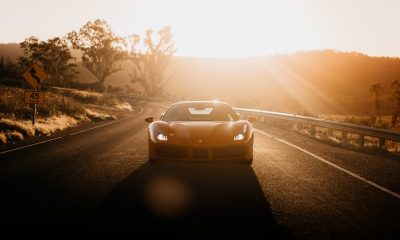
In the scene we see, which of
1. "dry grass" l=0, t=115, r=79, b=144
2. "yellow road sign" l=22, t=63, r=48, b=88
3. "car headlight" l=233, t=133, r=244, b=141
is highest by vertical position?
"yellow road sign" l=22, t=63, r=48, b=88

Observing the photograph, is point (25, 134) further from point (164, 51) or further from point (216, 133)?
point (164, 51)

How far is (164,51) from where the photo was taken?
70.4m

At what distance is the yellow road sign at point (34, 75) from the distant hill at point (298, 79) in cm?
5313

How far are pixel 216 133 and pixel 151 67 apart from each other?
216 ft

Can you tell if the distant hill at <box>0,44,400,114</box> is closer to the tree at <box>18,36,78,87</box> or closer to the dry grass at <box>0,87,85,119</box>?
the tree at <box>18,36,78,87</box>

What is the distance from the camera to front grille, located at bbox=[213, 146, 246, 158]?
6.59 metres

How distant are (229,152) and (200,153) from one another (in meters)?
0.50

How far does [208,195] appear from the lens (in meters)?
5.40

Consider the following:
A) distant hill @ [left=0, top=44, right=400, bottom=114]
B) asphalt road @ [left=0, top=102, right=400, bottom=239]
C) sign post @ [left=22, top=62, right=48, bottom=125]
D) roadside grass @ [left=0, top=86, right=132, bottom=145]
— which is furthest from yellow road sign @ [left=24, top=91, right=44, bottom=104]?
distant hill @ [left=0, top=44, right=400, bottom=114]

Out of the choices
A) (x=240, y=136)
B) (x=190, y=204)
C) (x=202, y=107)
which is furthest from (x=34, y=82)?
(x=190, y=204)

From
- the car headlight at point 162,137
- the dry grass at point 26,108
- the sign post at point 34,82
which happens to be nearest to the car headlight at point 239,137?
the car headlight at point 162,137

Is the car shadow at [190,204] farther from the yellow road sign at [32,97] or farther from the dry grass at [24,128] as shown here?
the yellow road sign at [32,97]

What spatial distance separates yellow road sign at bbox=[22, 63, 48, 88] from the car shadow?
428 inches

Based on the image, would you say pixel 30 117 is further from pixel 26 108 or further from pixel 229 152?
pixel 229 152
